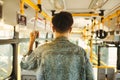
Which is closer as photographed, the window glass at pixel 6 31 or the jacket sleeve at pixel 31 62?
the jacket sleeve at pixel 31 62

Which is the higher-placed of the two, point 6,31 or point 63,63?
point 6,31

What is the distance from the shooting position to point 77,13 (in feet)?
20.6

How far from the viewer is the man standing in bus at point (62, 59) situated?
6.19ft

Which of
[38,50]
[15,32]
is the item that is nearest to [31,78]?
[15,32]

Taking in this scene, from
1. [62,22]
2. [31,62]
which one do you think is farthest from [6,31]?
[62,22]

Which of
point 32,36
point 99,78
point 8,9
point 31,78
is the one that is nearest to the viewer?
point 32,36

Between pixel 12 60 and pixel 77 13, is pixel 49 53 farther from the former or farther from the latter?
pixel 77 13

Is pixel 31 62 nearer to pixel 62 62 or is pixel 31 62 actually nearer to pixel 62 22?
pixel 62 62

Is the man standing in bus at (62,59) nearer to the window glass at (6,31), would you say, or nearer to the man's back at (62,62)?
the man's back at (62,62)

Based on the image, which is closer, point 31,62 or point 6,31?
point 31,62

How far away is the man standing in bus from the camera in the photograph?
1888 millimetres

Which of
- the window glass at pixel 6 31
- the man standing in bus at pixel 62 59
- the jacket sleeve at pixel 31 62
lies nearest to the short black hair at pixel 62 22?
the man standing in bus at pixel 62 59

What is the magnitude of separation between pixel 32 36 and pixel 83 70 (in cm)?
63

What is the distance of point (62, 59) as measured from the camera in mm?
1894
